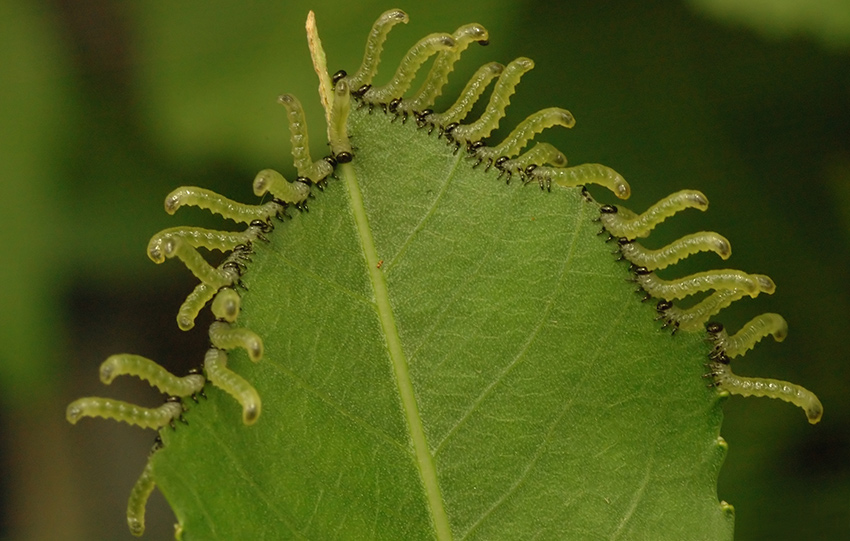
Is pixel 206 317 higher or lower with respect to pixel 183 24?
lower

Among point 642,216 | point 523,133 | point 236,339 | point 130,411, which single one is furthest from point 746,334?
point 130,411

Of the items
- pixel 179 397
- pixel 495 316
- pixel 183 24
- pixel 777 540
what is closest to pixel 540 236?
pixel 495 316

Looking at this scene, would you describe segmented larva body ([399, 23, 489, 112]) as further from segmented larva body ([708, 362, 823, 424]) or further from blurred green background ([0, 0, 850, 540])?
→ blurred green background ([0, 0, 850, 540])

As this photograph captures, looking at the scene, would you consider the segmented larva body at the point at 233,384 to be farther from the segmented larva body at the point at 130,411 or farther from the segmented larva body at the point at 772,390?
the segmented larva body at the point at 772,390

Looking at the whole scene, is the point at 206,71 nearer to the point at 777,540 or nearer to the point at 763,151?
the point at 763,151

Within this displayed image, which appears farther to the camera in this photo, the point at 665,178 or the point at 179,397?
the point at 665,178

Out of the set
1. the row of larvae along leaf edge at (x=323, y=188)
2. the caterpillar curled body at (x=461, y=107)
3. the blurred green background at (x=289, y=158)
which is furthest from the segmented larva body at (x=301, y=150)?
the blurred green background at (x=289, y=158)

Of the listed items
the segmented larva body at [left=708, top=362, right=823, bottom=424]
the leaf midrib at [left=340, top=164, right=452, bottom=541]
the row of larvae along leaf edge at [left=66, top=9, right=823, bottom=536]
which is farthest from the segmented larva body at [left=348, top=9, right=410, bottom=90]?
the segmented larva body at [left=708, top=362, right=823, bottom=424]

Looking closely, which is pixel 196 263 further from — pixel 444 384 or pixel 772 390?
pixel 772 390
